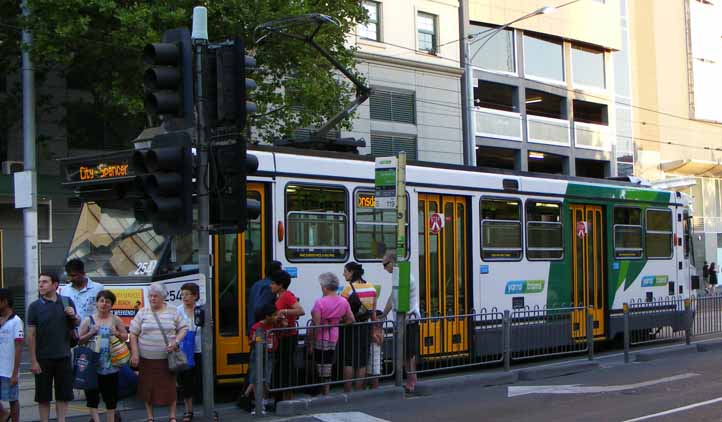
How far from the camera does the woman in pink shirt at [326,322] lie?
11904mm

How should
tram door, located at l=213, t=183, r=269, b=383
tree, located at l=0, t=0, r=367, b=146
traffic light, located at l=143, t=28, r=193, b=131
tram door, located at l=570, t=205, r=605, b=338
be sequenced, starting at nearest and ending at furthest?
traffic light, located at l=143, t=28, r=193, b=131 → tram door, located at l=213, t=183, r=269, b=383 → tram door, located at l=570, t=205, r=605, b=338 → tree, located at l=0, t=0, r=367, b=146

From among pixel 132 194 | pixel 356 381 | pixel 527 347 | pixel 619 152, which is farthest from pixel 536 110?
pixel 132 194

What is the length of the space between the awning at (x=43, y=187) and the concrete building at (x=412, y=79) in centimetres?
987

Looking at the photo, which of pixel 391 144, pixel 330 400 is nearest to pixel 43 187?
pixel 391 144

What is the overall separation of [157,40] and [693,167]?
116ft

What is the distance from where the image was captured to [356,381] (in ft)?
40.7

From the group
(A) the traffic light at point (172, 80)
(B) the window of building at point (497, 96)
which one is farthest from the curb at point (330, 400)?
(B) the window of building at point (497, 96)

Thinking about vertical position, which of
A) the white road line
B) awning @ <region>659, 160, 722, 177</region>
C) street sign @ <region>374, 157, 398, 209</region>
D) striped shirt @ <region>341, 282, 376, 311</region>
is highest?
awning @ <region>659, 160, 722, 177</region>

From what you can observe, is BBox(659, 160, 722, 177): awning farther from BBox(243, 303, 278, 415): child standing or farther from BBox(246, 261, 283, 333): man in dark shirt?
BBox(243, 303, 278, 415): child standing

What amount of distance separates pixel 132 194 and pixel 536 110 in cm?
3116

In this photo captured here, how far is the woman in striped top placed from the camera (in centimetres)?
1227

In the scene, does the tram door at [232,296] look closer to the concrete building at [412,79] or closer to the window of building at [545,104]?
the concrete building at [412,79]

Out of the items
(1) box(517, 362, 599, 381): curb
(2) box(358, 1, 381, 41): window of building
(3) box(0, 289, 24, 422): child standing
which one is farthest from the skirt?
(2) box(358, 1, 381, 41): window of building

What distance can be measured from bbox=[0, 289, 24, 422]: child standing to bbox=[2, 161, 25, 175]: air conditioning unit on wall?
14163 millimetres
